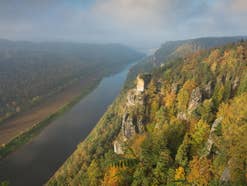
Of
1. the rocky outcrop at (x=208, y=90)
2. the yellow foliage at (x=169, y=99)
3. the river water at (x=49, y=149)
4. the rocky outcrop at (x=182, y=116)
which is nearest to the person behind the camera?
the rocky outcrop at (x=182, y=116)

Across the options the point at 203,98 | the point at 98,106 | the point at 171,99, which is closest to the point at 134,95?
the point at 171,99

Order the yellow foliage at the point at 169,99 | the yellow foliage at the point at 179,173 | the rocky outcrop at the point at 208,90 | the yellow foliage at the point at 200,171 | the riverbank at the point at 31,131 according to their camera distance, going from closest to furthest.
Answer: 1. the yellow foliage at the point at 200,171
2. the yellow foliage at the point at 179,173
3. the rocky outcrop at the point at 208,90
4. the yellow foliage at the point at 169,99
5. the riverbank at the point at 31,131

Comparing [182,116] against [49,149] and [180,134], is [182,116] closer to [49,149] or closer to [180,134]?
[180,134]

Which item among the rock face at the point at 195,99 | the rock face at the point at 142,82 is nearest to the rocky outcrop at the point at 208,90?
the rock face at the point at 195,99

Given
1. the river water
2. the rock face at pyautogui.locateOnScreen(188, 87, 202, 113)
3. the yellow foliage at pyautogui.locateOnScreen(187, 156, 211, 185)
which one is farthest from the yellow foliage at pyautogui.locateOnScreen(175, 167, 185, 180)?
the river water

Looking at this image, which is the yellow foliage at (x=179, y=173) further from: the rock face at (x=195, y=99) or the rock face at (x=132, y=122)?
the rock face at (x=132, y=122)

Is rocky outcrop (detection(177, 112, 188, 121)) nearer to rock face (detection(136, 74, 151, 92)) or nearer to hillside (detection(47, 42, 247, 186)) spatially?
hillside (detection(47, 42, 247, 186))
